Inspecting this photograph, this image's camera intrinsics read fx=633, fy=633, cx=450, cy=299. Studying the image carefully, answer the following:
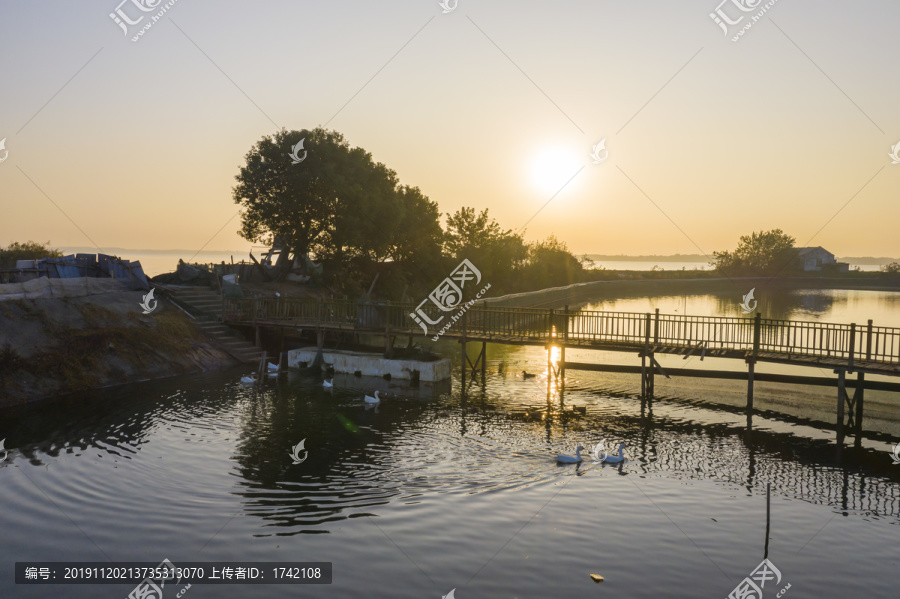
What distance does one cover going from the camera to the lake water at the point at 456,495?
1174 cm

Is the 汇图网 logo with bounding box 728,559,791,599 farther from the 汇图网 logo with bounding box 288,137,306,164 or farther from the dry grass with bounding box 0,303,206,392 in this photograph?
the 汇图网 logo with bounding box 288,137,306,164

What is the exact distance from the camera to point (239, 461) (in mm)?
17734

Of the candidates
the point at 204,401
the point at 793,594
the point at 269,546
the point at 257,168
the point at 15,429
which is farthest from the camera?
the point at 257,168

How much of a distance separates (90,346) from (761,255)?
5390 inches

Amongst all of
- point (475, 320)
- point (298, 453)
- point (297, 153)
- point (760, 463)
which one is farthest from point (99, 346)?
point (760, 463)

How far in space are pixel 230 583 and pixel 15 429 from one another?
555 inches

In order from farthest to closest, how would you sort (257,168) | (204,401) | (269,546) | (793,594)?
(257,168) → (204,401) → (269,546) → (793,594)

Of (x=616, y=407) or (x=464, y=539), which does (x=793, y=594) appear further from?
(x=616, y=407)

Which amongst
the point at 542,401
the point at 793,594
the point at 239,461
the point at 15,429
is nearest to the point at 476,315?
the point at 542,401

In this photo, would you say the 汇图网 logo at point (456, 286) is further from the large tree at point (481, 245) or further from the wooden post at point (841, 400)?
the wooden post at point (841, 400)

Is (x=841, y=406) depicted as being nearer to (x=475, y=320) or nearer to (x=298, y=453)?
(x=475, y=320)

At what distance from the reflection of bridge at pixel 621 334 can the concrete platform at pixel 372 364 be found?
1052 millimetres

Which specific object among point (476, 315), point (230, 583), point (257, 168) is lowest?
point (230, 583)

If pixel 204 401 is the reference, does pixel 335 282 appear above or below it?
above
